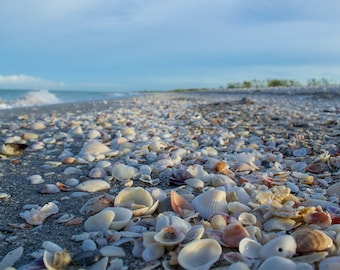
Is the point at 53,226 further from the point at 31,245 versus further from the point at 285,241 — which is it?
the point at 285,241

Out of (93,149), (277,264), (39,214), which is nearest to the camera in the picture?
(277,264)

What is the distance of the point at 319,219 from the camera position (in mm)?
1438

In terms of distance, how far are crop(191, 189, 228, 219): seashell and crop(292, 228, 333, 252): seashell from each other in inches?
17.3

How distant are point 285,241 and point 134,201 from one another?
0.77 m

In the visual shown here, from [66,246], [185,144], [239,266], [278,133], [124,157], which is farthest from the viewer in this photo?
[278,133]

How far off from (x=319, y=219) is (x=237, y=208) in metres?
0.35

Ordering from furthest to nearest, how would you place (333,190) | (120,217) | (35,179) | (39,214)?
(35,179)
(333,190)
(39,214)
(120,217)

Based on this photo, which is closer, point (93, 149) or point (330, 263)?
point (330, 263)

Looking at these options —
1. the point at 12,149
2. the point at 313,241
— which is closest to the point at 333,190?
the point at 313,241

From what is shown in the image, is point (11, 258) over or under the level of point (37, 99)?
under

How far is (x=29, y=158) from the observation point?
3.07m

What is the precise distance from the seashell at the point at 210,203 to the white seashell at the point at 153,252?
1.32 ft

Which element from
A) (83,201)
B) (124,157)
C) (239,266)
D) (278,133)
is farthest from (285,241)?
(278,133)

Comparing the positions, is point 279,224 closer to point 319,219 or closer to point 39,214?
point 319,219
